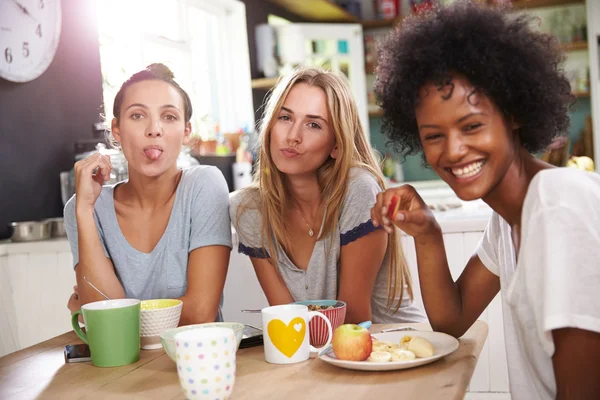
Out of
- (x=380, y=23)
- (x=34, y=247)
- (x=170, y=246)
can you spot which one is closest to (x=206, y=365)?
(x=170, y=246)

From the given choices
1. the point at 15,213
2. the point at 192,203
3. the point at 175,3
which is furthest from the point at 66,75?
the point at 192,203

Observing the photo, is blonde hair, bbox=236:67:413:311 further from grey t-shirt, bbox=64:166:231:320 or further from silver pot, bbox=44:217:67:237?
silver pot, bbox=44:217:67:237

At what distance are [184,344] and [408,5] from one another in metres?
5.87

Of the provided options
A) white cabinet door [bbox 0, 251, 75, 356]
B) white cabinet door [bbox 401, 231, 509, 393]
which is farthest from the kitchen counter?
white cabinet door [bbox 401, 231, 509, 393]

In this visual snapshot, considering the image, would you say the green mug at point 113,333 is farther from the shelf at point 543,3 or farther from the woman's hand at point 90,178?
the shelf at point 543,3

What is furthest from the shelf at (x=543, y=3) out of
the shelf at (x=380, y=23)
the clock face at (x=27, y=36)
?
the clock face at (x=27, y=36)

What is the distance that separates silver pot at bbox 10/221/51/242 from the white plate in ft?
5.98

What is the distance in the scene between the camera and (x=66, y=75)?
3.09 m

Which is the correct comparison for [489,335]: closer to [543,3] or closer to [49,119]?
[49,119]

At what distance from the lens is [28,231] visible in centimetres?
261

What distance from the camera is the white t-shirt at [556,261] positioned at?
36.0 inches

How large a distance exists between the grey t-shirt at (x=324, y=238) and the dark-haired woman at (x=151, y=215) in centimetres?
6

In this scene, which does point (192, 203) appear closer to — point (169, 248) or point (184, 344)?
point (169, 248)

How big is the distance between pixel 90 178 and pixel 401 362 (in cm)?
91
